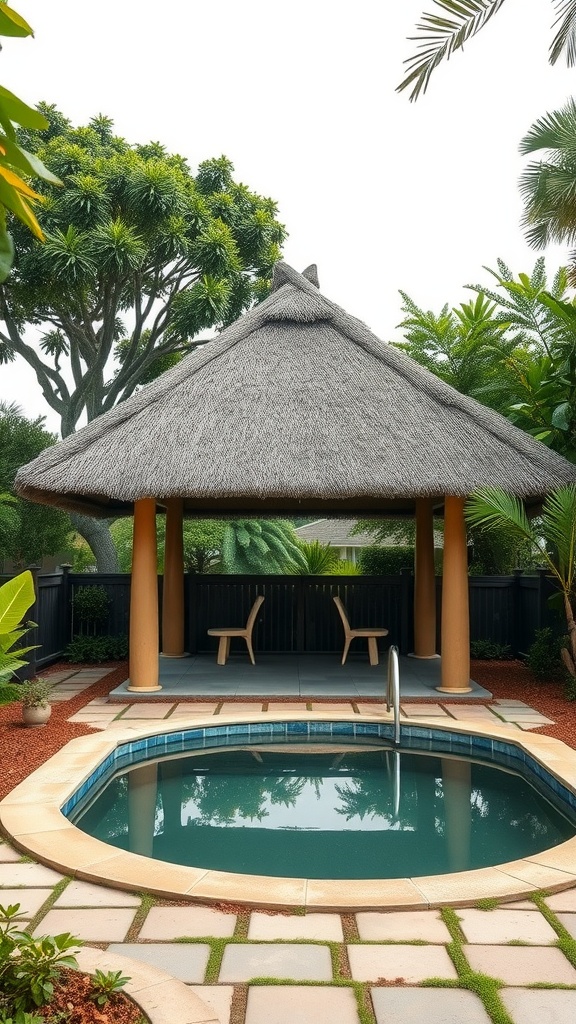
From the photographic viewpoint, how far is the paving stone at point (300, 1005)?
95.3 inches

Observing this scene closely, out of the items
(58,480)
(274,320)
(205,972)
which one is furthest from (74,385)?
(205,972)

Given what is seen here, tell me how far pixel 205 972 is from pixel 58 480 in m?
5.46

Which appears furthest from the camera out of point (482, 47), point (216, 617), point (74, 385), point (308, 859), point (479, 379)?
point (74, 385)

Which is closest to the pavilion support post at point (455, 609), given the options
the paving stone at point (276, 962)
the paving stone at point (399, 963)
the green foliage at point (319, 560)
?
the paving stone at point (399, 963)

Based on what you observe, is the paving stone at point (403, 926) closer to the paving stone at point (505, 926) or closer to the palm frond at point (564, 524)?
the paving stone at point (505, 926)

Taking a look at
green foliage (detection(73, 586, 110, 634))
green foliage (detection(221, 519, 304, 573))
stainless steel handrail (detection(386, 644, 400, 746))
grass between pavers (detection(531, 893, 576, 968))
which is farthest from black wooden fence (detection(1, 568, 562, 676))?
green foliage (detection(221, 519, 304, 573))

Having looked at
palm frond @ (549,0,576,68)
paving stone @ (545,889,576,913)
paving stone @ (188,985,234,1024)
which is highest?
palm frond @ (549,0,576,68)

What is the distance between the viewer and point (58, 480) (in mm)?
7527

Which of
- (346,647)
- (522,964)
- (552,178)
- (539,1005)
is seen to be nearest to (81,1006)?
(539,1005)

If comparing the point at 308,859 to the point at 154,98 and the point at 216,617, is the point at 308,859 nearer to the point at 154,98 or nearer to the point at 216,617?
the point at 216,617

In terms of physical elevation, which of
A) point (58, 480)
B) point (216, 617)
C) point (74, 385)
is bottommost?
point (216, 617)

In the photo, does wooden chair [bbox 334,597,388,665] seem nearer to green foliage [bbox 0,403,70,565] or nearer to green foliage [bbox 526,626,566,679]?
green foliage [bbox 526,626,566,679]

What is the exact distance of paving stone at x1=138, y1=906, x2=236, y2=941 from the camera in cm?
302

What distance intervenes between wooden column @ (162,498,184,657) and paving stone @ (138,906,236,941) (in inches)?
284
